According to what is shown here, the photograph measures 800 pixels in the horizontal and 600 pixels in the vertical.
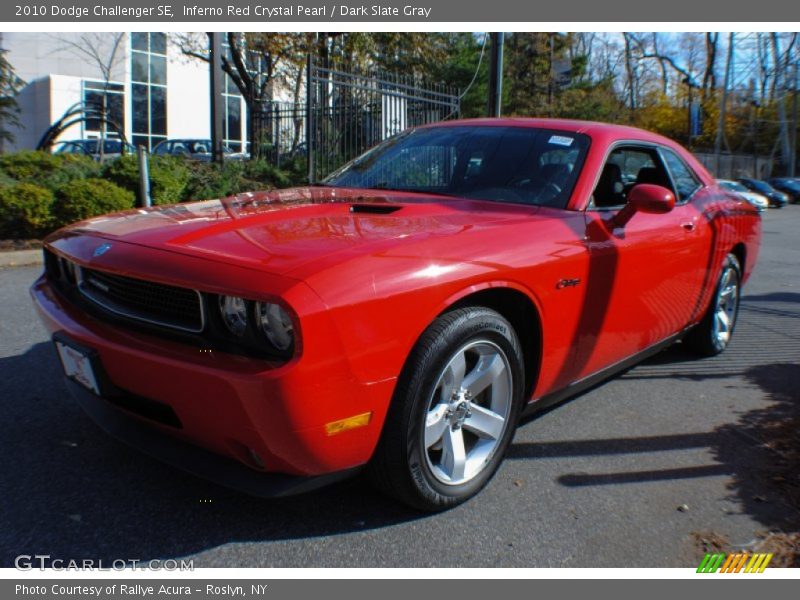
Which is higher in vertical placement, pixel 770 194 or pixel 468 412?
pixel 468 412

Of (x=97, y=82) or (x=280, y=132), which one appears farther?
(x=97, y=82)

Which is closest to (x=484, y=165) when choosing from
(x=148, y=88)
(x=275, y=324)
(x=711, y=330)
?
(x=275, y=324)

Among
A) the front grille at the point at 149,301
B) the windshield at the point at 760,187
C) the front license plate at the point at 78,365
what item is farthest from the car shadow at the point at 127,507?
the windshield at the point at 760,187

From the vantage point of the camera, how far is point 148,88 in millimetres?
29109

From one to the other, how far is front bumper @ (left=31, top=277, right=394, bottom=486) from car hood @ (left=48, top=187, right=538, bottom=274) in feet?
1.06

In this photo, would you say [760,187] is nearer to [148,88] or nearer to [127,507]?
[148,88]

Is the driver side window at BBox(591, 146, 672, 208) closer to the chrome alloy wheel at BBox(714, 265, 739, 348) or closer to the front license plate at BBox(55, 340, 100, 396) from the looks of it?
the chrome alloy wheel at BBox(714, 265, 739, 348)

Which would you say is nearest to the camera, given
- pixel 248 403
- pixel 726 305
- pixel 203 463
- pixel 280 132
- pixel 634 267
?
pixel 248 403

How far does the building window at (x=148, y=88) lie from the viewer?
1113 inches

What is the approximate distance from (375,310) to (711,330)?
354 cm

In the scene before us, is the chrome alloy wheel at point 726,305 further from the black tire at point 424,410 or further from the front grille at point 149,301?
the front grille at point 149,301

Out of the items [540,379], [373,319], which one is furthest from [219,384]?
[540,379]

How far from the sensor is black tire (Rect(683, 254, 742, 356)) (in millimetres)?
4828
